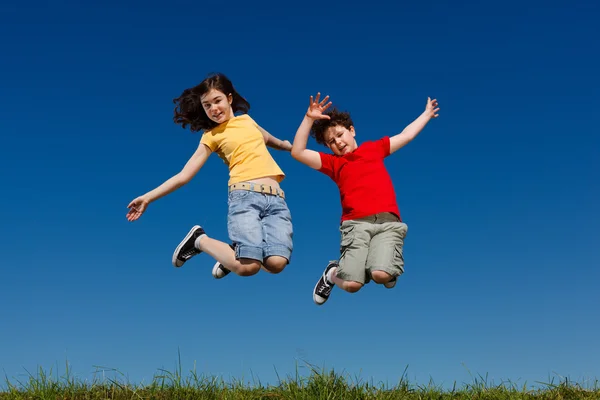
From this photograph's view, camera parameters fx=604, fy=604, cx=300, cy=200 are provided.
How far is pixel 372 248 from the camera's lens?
24.8 ft

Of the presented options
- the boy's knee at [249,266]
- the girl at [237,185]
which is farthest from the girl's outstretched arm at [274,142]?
the boy's knee at [249,266]

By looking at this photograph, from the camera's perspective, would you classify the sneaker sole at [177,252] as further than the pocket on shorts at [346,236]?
Yes

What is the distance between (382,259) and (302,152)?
1.77 meters

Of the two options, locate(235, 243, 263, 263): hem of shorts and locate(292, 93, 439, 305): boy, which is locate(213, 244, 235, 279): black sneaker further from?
locate(292, 93, 439, 305): boy

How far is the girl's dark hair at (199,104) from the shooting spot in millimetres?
8109

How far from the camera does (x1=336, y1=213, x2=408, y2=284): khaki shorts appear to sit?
7.46 m

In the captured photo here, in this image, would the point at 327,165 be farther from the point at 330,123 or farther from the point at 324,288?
the point at 324,288

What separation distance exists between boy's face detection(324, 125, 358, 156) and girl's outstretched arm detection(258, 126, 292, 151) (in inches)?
21.9

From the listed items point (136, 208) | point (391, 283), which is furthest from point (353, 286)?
point (136, 208)

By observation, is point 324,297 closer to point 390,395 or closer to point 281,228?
point 281,228

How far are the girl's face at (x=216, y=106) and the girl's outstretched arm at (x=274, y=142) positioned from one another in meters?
0.52

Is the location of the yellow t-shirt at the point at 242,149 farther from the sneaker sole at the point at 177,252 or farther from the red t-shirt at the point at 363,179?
the sneaker sole at the point at 177,252

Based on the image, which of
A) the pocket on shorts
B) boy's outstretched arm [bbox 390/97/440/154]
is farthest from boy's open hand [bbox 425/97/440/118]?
the pocket on shorts

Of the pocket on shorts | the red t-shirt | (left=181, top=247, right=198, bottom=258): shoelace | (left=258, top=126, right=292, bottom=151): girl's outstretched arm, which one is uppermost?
(left=258, top=126, right=292, bottom=151): girl's outstretched arm
